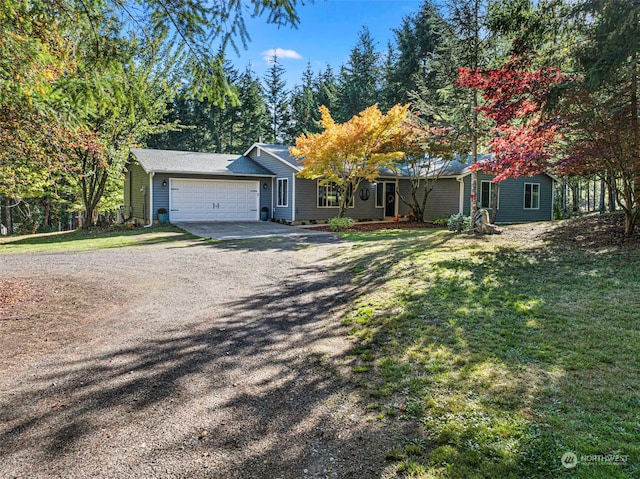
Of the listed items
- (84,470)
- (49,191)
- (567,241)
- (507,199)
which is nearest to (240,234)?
(567,241)

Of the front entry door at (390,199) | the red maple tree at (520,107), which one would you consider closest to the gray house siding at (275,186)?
the front entry door at (390,199)

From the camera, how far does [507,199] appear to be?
818 inches

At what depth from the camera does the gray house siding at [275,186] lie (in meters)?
19.0

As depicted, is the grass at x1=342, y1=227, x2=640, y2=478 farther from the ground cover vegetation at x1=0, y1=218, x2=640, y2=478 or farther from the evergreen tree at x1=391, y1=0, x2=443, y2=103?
the evergreen tree at x1=391, y1=0, x2=443, y2=103

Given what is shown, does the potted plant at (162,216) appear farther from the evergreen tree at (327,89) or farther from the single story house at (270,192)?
the evergreen tree at (327,89)

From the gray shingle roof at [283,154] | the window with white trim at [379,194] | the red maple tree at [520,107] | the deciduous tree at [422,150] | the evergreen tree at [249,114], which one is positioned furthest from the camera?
the evergreen tree at [249,114]

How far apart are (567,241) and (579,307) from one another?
17.0ft

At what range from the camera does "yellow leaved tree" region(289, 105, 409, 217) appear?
52.6ft

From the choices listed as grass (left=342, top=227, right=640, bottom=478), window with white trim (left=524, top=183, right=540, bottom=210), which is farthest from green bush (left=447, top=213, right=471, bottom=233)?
window with white trim (left=524, top=183, right=540, bottom=210)

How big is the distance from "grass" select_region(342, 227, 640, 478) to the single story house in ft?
41.8

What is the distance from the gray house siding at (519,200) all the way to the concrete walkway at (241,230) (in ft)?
32.2

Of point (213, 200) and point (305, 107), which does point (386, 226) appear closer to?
point (213, 200)

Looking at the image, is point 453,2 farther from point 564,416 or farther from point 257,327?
point 564,416

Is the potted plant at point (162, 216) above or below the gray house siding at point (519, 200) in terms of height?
below
